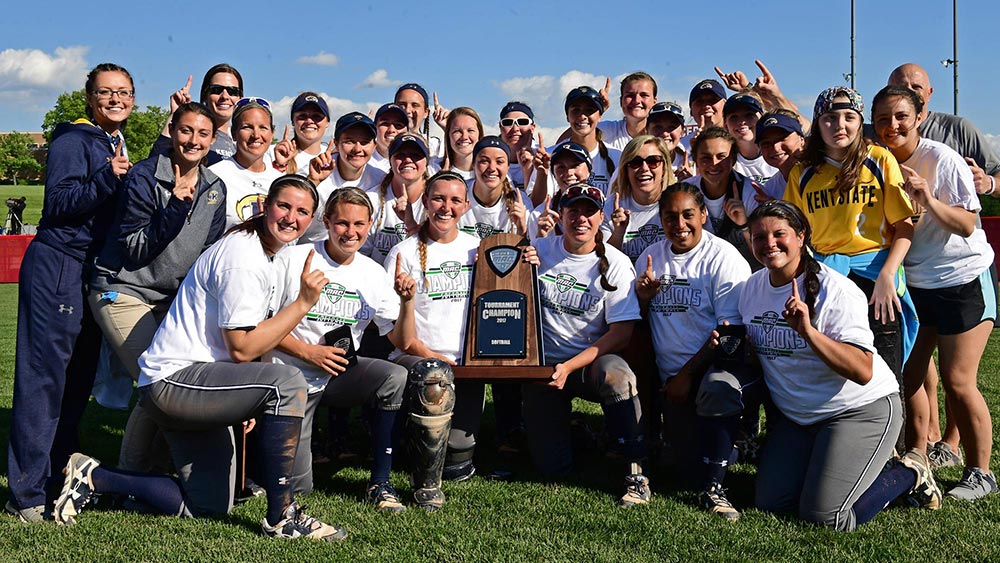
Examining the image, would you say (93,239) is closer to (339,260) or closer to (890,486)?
(339,260)

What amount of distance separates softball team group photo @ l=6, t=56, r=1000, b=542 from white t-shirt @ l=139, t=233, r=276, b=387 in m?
0.02

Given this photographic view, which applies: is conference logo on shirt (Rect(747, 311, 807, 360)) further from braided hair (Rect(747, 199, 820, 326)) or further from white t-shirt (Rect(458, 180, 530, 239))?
white t-shirt (Rect(458, 180, 530, 239))

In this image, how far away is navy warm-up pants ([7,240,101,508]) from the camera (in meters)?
4.55

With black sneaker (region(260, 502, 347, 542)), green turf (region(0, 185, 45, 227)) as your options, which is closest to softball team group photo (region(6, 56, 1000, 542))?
black sneaker (region(260, 502, 347, 542))

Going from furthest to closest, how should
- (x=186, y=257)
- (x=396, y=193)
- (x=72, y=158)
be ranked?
1. (x=396, y=193)
2. (x=186, y=257)
3. (x=72, y=158)

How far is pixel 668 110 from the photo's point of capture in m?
6.43

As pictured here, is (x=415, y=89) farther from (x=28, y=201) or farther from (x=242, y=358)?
(x=28, y=201)

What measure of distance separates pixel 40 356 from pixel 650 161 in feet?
12.8

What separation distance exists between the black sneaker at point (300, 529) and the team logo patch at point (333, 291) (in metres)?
1.25

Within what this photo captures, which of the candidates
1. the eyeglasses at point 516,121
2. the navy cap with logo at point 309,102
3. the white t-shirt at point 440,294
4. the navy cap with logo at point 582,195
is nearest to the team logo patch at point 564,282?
the navy cap with logo at point 582,195

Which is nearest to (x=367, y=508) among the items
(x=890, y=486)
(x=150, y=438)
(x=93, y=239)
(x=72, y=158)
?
(x=150, y=438)

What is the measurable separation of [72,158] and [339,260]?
1556 millimetres

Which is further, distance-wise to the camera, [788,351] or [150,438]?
[150,438]

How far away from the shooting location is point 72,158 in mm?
4527
